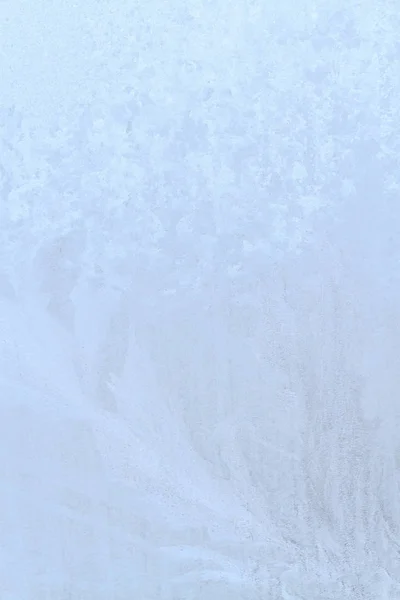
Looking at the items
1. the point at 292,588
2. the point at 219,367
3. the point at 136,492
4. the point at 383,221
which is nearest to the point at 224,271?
the point at 219,367

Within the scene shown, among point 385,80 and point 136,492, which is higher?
point 385,80

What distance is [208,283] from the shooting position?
3.60ft

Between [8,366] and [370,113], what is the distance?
0.71 meters

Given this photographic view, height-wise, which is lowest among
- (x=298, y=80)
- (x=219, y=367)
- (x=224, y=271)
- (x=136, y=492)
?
(x=136, y=492)

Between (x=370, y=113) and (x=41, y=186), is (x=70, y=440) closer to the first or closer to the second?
(x=41, y=186)

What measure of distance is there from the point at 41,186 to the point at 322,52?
1.66ft

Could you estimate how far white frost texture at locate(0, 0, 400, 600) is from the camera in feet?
3.53

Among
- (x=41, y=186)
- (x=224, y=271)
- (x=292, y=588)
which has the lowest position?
(x=292, y=588)

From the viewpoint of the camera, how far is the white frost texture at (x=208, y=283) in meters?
1.08

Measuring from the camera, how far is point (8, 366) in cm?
110

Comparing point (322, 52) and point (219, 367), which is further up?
point (322, 52)

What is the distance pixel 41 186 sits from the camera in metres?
1.11

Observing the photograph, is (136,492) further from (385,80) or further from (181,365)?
(385,80)

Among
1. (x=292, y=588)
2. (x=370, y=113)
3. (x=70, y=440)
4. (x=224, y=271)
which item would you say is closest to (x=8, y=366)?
(x=70, y=440)
